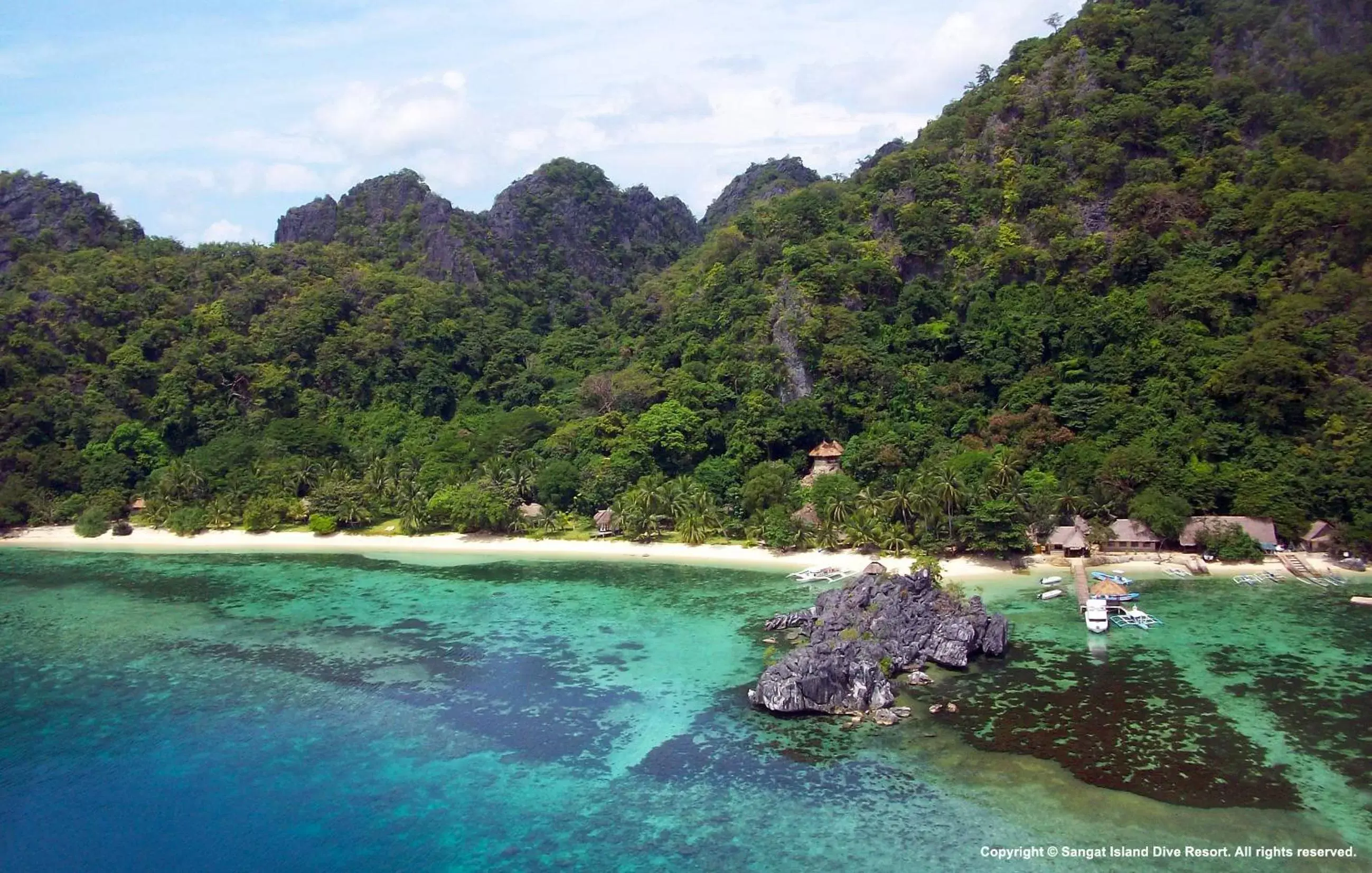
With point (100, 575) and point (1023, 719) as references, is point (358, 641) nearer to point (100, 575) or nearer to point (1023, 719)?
point (100, 575)

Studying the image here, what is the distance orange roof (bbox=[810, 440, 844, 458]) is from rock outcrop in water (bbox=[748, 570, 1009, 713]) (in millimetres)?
15725

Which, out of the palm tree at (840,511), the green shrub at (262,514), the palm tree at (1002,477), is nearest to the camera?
the palm tree at (1002,477)

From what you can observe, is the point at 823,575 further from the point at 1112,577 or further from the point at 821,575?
the point at 1112,577

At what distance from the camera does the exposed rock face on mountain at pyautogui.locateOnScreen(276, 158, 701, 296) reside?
270 feet

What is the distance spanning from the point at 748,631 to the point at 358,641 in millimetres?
14217

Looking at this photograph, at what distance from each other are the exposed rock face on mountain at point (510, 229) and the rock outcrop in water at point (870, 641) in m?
56.1

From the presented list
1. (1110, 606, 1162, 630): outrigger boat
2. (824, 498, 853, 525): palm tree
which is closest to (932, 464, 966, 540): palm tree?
(824, 498, 853, 525): palm tree

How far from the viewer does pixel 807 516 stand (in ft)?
143

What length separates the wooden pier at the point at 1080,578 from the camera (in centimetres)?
3300

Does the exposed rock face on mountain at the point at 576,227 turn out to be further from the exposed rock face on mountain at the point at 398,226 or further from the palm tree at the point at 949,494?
the palm tree at the point at 949,494

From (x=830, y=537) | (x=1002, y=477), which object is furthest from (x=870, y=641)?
(x=1002, y=477)

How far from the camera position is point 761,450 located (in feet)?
163

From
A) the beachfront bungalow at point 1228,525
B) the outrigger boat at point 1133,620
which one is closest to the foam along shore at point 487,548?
the outrigger boat at point 1133,620

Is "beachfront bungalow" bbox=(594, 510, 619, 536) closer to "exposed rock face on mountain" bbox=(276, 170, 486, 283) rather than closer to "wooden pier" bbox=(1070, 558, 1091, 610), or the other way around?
"wooden pier" bbox=(1070, 558, 1091, 610)
